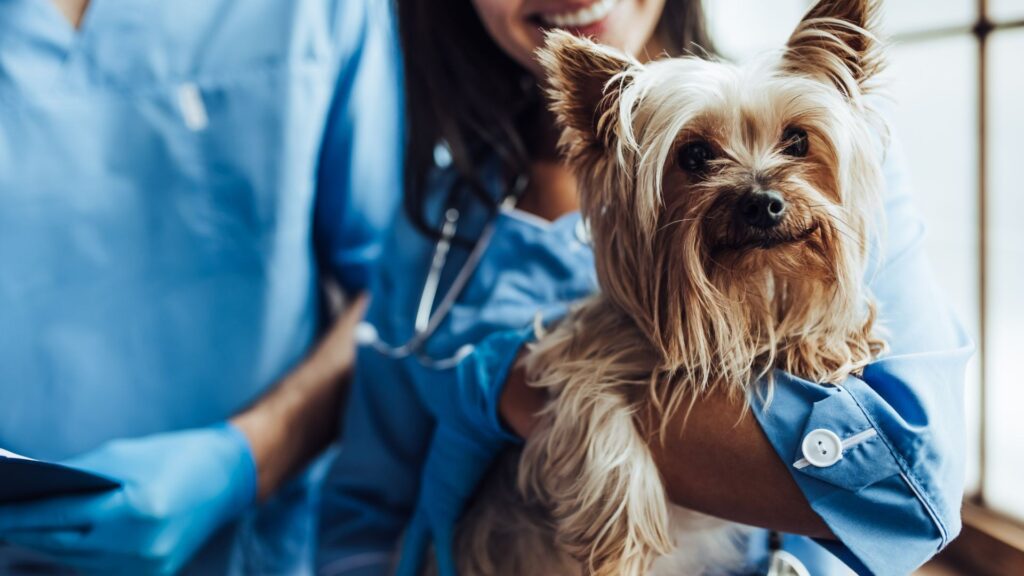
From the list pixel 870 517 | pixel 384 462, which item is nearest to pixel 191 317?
pixel 384 462

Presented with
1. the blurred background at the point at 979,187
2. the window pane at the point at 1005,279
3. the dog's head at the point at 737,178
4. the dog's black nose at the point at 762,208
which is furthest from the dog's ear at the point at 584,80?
the window pane at the point at 1005,279

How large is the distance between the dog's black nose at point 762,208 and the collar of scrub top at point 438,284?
438 millimetres

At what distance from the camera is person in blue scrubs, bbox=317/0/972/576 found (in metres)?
0.75

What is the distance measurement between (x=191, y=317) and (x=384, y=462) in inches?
14.6

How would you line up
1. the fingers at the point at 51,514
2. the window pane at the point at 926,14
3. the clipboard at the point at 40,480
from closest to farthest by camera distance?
the clipboard at the point at 40,480
the fingers at the point at 51,514
the window pane at the point at 926,14

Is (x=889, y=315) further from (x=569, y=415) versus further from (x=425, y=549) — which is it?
(x=425, y=549)

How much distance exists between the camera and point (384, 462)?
3.98ft

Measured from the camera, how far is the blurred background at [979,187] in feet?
3.97

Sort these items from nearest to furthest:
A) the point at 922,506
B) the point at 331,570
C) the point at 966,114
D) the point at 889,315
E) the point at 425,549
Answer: the point at 922,506
the point at 889,315
the point at 425,549
the point at 331,570
the point at 966,114

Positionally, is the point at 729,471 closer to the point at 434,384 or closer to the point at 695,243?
the point at 695,243

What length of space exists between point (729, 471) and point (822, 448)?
0.09m

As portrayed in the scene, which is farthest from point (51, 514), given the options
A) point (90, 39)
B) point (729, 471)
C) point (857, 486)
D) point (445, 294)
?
point (857, 486)

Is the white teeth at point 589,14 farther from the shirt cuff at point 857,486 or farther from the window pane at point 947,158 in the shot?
the window pane at point 947,158

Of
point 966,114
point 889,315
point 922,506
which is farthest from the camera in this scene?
point 966,114
